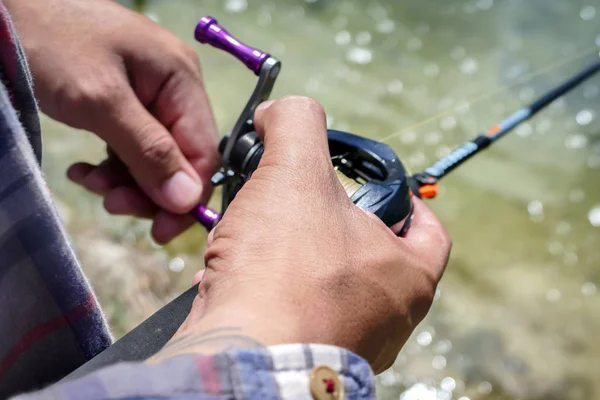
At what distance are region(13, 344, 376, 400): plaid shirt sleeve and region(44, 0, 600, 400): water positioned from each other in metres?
0.77

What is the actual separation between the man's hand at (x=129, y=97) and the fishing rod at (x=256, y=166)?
0.39 ft

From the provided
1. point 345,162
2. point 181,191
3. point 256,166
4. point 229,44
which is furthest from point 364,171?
point 181,191

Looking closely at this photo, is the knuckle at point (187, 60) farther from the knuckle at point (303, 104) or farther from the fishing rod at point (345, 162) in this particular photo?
the knuckle at point (303, 104)

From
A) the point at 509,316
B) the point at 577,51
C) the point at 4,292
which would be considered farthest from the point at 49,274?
the point at 577,51

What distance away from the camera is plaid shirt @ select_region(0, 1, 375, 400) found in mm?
382

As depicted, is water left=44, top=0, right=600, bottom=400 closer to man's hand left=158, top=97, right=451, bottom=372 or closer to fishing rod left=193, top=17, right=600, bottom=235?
fishing rod left=193, top=17, right=600, bottom=235

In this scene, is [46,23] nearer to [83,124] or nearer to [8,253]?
[83,124]

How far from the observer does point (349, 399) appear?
1.47ft

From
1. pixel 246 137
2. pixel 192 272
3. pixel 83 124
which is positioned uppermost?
pixel 246 137

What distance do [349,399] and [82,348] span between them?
27 centimetres

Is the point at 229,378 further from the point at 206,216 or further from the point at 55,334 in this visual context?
the point at 206,216

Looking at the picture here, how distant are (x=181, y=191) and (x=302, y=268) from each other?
0.55 metres

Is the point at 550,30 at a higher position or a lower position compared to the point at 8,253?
lower

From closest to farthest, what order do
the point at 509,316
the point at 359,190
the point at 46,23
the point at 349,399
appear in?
1. the point at 349,399
2. the point at 359,190
3. the point at 46,23
4. the point at 509,316
